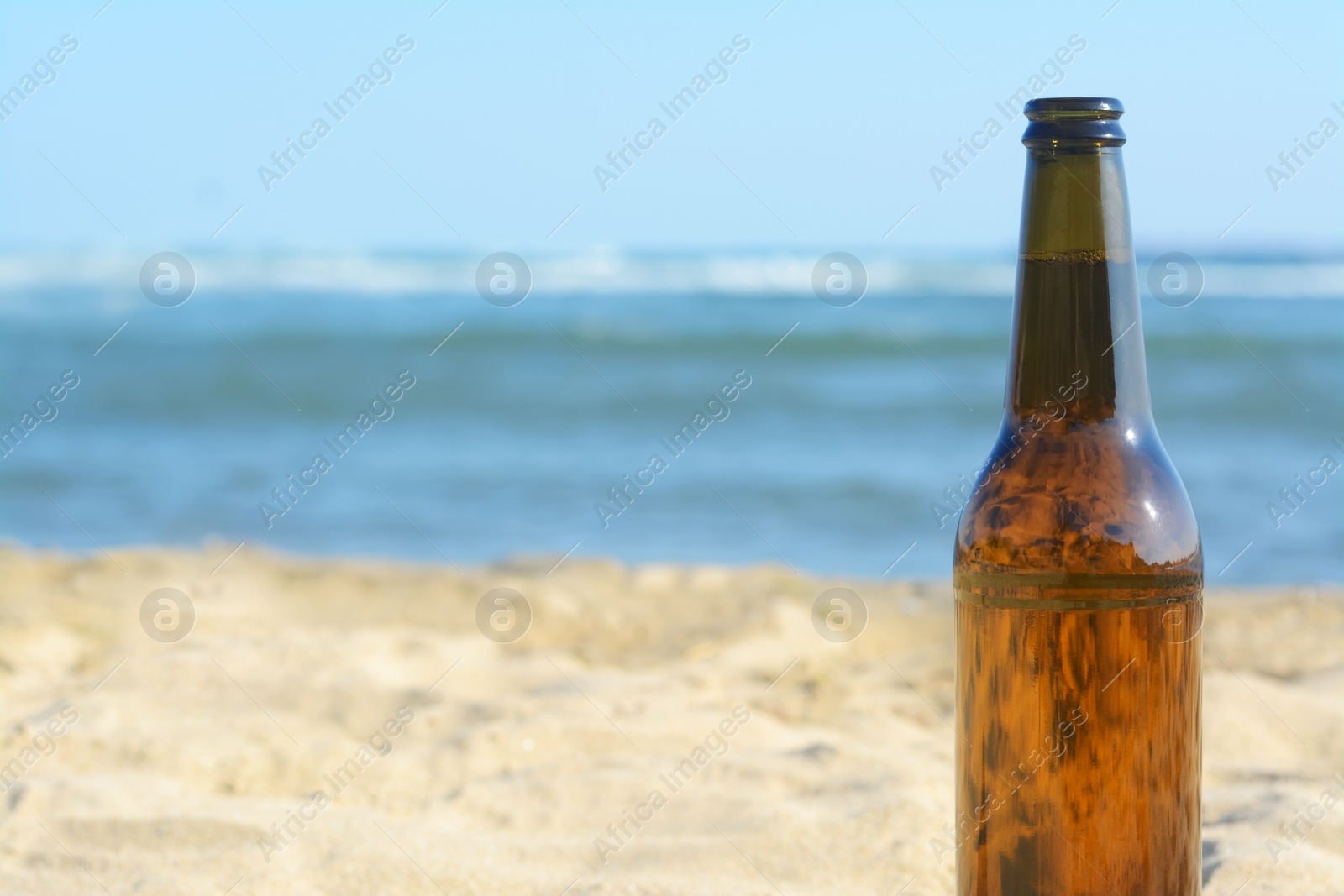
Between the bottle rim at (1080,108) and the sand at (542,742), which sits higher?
the bottle rim at (1080,108)

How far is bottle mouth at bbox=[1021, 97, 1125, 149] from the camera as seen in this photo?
1.51m

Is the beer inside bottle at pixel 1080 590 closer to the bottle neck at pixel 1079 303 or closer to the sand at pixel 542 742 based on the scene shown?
the bottle neck at pixel 1079 303

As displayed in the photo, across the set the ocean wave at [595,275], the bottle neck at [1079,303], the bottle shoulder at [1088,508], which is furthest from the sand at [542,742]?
the ocean wave at [595,275]

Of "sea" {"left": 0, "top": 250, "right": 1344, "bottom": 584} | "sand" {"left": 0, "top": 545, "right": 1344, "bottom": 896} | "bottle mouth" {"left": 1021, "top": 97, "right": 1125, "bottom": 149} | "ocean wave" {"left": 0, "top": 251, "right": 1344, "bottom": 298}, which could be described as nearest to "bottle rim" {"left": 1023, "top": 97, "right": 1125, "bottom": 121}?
"bottle mouth" {"left": 1021, "top": 97, "right": 1125, "bottom": 149}

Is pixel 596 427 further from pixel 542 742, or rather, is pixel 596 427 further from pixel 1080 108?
pixel 1080 108

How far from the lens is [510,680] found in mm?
3363

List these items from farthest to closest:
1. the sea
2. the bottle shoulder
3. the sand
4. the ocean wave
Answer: the ocean wave < the sea < the sand < the bottle shoulder

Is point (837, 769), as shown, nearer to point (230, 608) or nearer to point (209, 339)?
point (230, 608)

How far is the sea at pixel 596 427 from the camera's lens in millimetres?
6438

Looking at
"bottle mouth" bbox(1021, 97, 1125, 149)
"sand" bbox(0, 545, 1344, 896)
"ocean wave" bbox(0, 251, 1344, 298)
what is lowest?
"sand" bbox(0, 545, 1344, 896)

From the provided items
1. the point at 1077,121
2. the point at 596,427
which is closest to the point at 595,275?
the point at 596,427

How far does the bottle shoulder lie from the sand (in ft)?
2.65

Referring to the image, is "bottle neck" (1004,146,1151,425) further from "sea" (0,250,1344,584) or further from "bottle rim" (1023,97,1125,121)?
"sea" (0,250,1344,584)

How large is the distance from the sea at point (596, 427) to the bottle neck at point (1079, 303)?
12.2ft
